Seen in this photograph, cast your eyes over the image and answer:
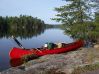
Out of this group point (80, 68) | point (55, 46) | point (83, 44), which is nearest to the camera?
point (80, 68)

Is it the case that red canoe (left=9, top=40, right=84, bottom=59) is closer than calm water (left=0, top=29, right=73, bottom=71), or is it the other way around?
red canoe (left=9, top=40, right=84, bottom=59)

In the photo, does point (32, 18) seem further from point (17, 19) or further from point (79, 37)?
point (79, 37)

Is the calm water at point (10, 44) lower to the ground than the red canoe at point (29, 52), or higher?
lower

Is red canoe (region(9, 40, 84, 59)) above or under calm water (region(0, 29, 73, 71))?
above

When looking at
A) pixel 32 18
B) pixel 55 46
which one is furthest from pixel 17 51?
pixel 32 18

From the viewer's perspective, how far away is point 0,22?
143625mm

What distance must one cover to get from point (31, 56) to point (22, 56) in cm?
141

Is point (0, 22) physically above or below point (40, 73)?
below

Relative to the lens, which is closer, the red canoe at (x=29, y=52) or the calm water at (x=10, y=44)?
the red canoe at (x=29, y=52)

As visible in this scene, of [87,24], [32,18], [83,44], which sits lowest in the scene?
[32,18]

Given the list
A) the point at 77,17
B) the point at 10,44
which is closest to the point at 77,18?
the point at 77,17

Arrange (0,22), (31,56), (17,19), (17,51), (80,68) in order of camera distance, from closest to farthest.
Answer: (80,68) < (31,56) < (17,51) < (0,22) < (17,19)

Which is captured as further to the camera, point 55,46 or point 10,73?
point 55,46

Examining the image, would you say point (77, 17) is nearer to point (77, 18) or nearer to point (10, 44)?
point (77, 18)
